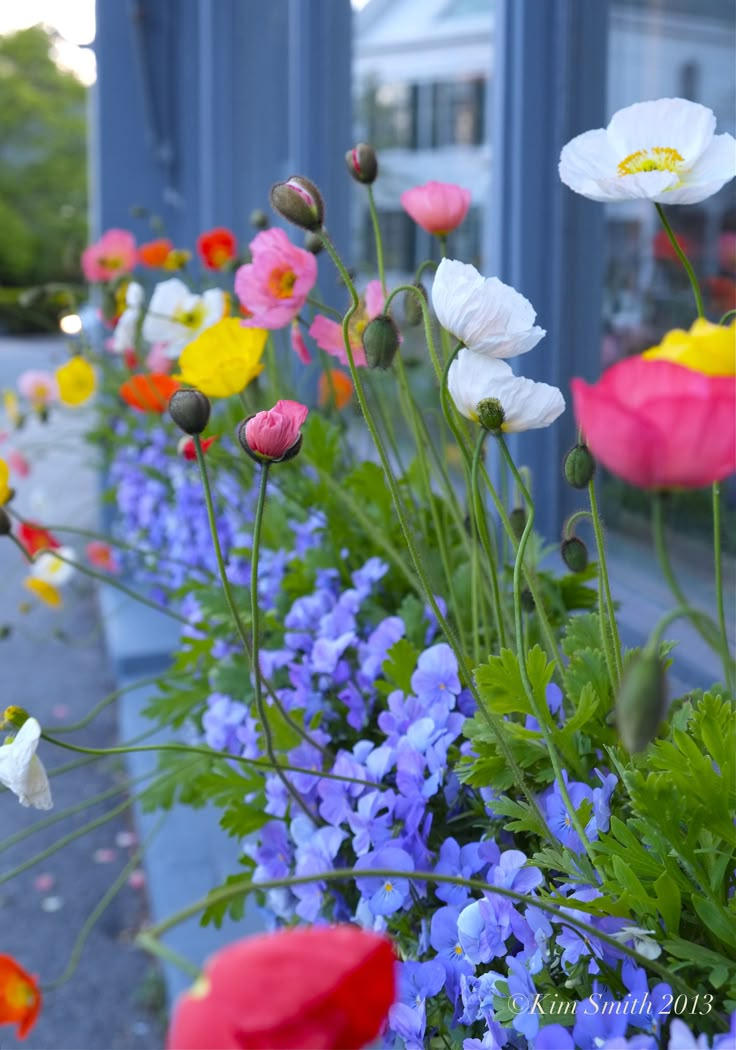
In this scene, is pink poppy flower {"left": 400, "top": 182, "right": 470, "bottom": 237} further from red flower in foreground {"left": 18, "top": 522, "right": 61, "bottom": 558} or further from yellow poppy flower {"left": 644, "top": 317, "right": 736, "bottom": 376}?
red flower in foreground {"left": 18, "top": 522, "right": 61, "bottom": 558}

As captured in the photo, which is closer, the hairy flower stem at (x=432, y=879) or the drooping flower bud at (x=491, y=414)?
the hairy flower stem at (x=432, y=879)

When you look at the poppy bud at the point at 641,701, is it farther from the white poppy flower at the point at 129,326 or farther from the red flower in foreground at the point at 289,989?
the white poppy flower at the point at 129,326

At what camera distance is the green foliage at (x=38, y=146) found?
84.8ft

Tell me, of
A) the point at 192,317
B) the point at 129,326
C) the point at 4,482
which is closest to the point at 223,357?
the point at 4,482

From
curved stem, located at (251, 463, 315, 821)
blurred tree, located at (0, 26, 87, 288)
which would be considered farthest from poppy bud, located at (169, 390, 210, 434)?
blurred tree, located at (0, 26, 87, 288)

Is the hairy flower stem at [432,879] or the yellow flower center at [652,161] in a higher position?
the yellow flower center at [652,161]

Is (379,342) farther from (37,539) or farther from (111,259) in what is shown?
(111,259)

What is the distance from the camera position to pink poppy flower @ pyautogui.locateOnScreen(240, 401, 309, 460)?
0.67 m

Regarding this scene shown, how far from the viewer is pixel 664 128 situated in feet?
2.34

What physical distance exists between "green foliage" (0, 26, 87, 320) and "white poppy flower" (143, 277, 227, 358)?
84.0ft

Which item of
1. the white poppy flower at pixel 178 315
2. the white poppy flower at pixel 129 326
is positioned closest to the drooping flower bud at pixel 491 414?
the white poppy flower at pixel 178 315

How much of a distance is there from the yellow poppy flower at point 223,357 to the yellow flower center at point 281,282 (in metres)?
0.05

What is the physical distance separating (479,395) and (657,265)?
1092 mm

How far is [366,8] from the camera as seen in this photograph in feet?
9.09
